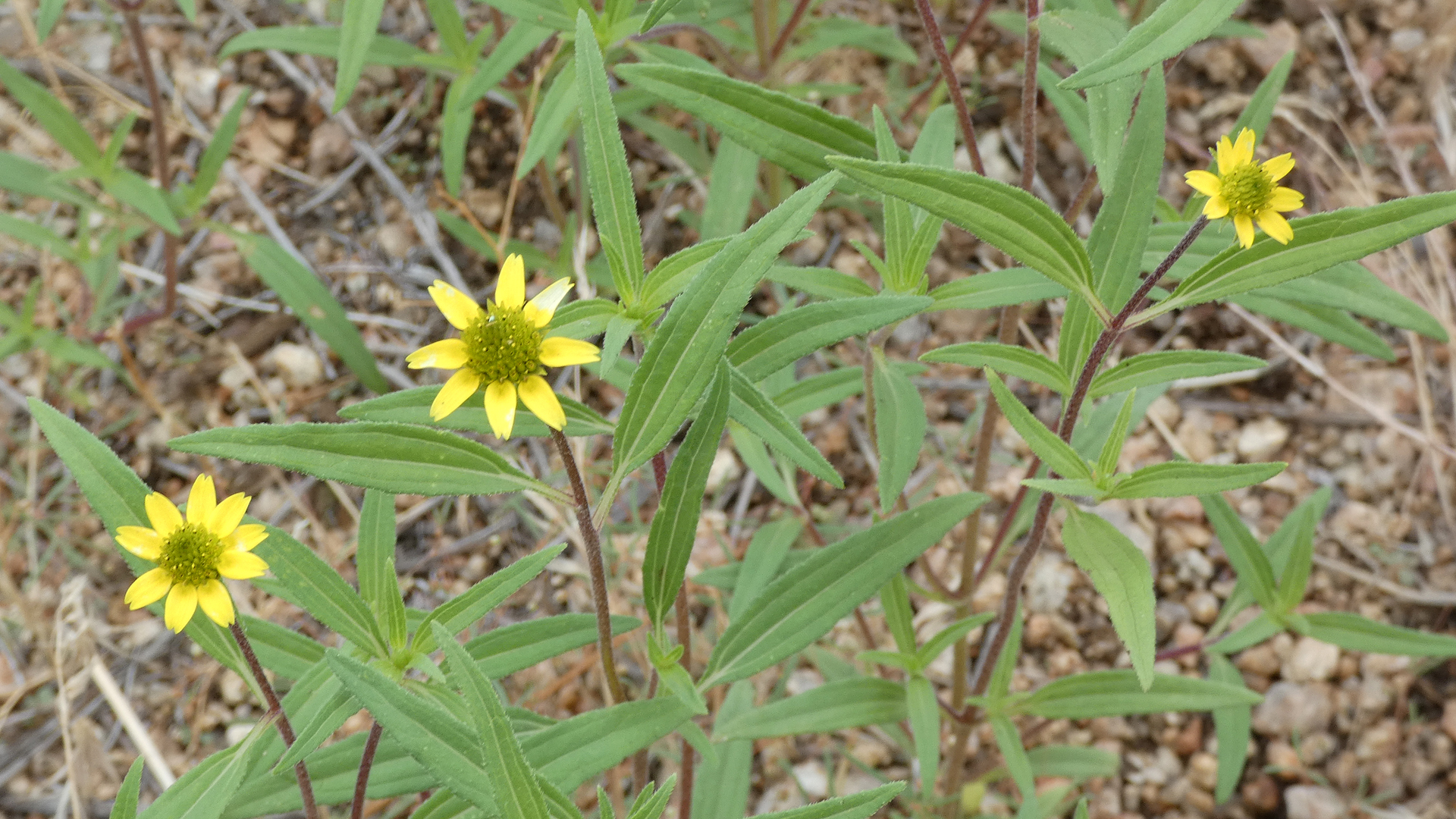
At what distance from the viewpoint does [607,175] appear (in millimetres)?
1612

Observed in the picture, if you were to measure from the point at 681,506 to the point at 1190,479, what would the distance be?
0.75 m

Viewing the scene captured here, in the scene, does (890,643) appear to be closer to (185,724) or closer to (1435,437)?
(1435,437)

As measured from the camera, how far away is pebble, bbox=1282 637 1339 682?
2.93 meters

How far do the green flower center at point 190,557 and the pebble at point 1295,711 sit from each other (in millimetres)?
2515

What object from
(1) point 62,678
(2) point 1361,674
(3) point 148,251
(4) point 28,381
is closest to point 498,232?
(3) point 148,251

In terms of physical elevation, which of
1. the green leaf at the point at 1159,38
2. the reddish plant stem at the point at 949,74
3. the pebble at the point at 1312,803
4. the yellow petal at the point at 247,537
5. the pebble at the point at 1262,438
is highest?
the reddish plant stem at the point at 949,74

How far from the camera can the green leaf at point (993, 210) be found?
1.45m

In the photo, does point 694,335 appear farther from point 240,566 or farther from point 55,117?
point 55,117

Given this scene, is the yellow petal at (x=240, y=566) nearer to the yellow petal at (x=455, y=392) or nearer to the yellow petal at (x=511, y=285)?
the yellow petal at (x=455, y=392)

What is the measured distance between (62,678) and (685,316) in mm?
2379

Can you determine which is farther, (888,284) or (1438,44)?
(1438,44)

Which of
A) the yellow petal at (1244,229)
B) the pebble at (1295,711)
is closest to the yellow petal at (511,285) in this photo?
the yellow petal at (1244,229)

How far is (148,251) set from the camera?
11.9ft

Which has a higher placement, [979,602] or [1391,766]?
[979,602]
